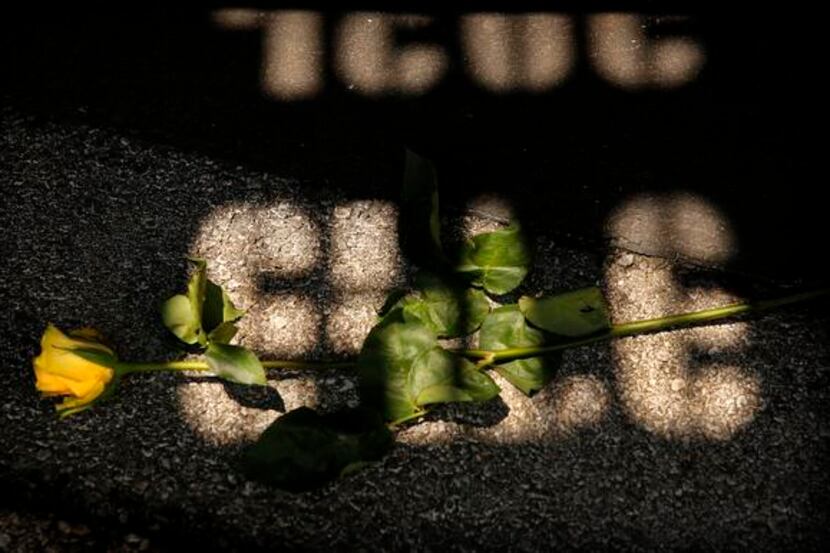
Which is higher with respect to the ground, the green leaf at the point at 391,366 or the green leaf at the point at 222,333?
the green leaf at the point at 222,333

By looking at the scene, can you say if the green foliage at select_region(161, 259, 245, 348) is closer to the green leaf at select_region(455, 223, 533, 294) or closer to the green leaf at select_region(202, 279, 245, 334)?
the green leaf at select_region(202, 279, 245, 334)

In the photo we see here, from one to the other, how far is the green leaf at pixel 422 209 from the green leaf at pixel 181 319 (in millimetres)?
379

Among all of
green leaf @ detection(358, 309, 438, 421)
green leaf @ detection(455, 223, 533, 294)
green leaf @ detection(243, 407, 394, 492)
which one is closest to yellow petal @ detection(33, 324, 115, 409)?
green leaf @ detection(243, 407, 394, 492)

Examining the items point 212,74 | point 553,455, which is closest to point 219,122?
point 212,74

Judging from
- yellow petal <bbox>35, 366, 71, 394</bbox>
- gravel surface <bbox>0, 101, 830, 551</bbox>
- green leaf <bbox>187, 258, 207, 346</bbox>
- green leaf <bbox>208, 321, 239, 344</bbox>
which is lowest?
gravel surface <bbox>0, 101, 830, 551</bbox>

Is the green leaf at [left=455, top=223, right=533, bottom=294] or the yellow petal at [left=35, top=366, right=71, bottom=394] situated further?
the green leaf at [left=455, top=223, right=533, bottom=294]

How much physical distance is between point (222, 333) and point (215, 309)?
2.0 inches

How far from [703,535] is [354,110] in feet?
3.62

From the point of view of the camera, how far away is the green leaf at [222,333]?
62.1 inches

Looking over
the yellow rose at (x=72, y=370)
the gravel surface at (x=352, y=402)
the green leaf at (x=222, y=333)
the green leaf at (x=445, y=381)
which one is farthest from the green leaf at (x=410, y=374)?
the yellow rose at (x=72, y=370)

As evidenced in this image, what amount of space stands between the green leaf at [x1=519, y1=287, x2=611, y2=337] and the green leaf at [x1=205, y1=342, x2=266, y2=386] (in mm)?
440

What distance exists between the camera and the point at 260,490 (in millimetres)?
1563

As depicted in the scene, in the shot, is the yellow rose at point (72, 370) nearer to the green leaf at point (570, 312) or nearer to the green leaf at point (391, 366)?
the green leaf at point (391, 366)

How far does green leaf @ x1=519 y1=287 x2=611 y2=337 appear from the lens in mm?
1587
